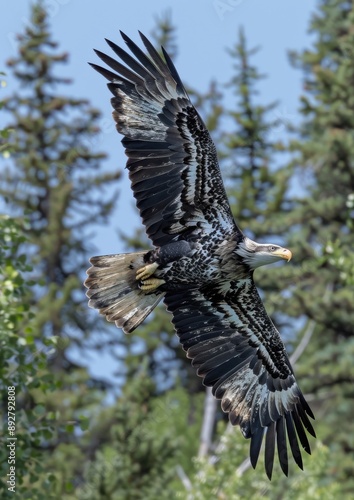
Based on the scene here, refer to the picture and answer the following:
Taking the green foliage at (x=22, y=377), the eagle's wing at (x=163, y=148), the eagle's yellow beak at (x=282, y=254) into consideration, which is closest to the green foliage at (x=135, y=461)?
the eagle's wing at (x=163, y=148)

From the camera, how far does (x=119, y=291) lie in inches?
420

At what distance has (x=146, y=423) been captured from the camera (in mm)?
15781

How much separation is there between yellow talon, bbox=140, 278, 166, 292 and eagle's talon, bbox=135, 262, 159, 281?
0.17ft

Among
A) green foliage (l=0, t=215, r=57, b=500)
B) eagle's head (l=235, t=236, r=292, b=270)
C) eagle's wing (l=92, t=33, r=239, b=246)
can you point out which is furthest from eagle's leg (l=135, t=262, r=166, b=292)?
→ green foliage (l=0, t=215, r=57, b=500)

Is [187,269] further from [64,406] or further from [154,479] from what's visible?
[64,406]

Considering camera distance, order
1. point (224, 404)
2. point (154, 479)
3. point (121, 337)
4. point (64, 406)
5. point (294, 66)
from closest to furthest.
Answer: point (224, 404)
point (154, 479)
point (64, 406)
point (121, 337)
point (294, 66)

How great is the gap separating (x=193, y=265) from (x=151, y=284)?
439mm

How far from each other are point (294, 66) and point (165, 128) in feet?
67.7

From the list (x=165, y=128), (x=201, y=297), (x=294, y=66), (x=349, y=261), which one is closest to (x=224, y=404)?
(x=201, y=297)

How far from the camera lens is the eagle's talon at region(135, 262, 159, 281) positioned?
10430mm

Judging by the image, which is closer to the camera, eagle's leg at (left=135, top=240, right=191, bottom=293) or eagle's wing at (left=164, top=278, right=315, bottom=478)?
eagle's leg at (left=135, top=240, right=191, bottom=293)

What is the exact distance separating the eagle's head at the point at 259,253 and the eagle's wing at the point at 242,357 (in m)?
0.70

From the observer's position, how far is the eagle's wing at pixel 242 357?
11062 millimetres

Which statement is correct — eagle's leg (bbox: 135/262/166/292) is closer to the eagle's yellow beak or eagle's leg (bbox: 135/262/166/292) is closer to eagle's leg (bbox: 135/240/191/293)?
eagle's leg (bbox: 135/240/191/293)
